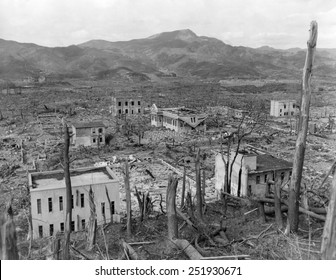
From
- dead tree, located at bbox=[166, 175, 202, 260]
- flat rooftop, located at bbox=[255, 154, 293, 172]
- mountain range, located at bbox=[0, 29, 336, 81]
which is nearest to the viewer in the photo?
dead tree, located at bbox=[166, 175, 202, 260]

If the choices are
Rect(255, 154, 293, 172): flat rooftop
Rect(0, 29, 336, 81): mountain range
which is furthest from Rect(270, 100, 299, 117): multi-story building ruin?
Rect(0, 29, 336, 81): mountain range

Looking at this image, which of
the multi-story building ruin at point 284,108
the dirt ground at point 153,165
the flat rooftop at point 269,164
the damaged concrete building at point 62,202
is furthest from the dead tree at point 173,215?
the multi-story building ruin at point 284,108

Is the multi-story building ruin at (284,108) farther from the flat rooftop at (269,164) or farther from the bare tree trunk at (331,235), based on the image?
the bare tree trunk at (331,235)

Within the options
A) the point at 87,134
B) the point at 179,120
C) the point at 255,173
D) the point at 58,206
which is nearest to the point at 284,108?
the point at 179,120

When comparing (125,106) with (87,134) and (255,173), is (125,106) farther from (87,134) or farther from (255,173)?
(255,173)

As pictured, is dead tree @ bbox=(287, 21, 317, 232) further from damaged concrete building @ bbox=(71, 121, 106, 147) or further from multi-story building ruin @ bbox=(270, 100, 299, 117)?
multi-story building ruin @ bbox=(270, 100, 299, 117)
